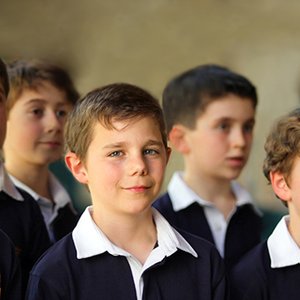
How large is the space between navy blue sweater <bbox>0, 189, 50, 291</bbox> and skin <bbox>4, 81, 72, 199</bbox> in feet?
1.57

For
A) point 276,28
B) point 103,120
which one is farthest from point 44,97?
point 276,28

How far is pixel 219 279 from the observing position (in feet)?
7.66

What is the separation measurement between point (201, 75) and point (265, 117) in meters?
2.15

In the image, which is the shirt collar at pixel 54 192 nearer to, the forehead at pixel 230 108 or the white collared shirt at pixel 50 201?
the white collared shirt at pixel 50 201

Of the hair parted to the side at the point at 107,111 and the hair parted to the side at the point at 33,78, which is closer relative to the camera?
the hair parted to the side at the point at 107,111

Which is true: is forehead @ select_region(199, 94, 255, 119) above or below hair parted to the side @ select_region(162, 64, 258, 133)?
below

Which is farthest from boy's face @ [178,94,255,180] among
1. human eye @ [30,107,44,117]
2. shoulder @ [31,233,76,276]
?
shoulder @ [31,233,76,276]

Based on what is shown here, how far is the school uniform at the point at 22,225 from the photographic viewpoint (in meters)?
2.66

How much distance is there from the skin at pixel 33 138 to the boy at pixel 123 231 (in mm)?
810

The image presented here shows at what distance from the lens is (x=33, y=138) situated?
3.24m

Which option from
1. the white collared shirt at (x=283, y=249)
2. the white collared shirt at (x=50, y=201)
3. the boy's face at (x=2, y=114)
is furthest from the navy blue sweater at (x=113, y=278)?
the white collared shirt at (x=50, y=201)

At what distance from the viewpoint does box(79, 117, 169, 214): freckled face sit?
2.30m

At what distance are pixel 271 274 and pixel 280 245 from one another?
0.35 feet

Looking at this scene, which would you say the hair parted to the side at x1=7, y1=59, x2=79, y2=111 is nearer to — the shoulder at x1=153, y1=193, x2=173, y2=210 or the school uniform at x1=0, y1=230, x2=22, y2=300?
the shoulder at x1=153, y1=193, x2=173, y2=210
